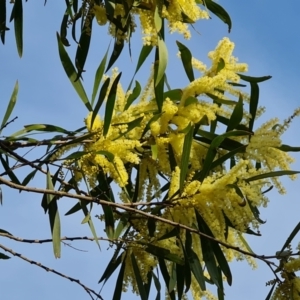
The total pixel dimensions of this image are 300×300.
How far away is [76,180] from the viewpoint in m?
1.63

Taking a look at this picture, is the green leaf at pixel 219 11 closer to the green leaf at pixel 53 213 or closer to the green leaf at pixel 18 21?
the green leaf at pixel 18 21

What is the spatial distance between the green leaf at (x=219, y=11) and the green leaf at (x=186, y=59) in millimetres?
149

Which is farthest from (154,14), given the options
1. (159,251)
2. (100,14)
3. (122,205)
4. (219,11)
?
(159,251)

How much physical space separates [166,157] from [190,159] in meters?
0.07

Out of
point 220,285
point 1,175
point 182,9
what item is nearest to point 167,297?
point 220,285

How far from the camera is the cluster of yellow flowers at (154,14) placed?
5.12 ft

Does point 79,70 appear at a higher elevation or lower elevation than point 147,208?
higher

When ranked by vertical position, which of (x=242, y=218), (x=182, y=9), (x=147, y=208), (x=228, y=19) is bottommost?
(x=242, y=218)

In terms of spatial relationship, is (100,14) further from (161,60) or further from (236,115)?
(236,115)

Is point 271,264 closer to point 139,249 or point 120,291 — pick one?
point 139,249

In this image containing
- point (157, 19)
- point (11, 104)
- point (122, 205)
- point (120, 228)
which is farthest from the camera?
point (11, 104)

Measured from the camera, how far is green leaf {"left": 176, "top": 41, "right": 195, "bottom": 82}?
1839 millimetres

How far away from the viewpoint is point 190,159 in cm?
172

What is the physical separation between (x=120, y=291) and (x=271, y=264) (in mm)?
591
